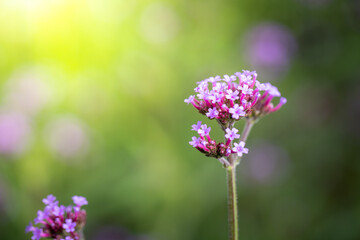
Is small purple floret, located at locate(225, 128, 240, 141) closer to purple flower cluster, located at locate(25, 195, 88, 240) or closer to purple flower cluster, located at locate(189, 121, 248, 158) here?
purple flower cluster, located at locate(189, 121, 248, 158)

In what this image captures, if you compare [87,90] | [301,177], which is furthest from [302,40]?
[87,90]

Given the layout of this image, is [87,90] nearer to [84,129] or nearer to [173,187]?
[84,129]

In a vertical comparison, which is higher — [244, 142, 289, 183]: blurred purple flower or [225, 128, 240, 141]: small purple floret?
[244, 142, 289, 183]: blurred purple flower

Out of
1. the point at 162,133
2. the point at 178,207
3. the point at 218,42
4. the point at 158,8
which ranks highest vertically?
the point at 158,8

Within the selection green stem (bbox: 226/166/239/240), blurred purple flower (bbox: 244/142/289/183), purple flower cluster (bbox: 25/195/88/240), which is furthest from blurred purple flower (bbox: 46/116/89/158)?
green stem (bbox: 226/166/239/240)

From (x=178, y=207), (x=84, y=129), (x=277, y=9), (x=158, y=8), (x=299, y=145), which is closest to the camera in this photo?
(x=178, y=207)

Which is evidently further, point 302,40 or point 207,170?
point 302,40

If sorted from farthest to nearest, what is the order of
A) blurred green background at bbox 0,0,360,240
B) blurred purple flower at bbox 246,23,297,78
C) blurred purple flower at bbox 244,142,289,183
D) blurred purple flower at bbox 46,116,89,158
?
blurred purple flower at bbox 246,23,297,78 → blurred purple flower at bbox 244,142,289,183 → blurred purple flower at bbox 46,116,89,158 → blurred green background at bbox 0,0,360,240

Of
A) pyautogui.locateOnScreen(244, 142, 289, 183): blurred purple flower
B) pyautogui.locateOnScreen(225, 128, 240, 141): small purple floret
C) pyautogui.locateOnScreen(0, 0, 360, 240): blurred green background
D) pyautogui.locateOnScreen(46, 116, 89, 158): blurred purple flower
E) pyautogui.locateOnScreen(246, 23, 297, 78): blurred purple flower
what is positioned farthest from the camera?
pyautogui.locateOnScreen(246, 23, 297, 78): blurred purple flower
